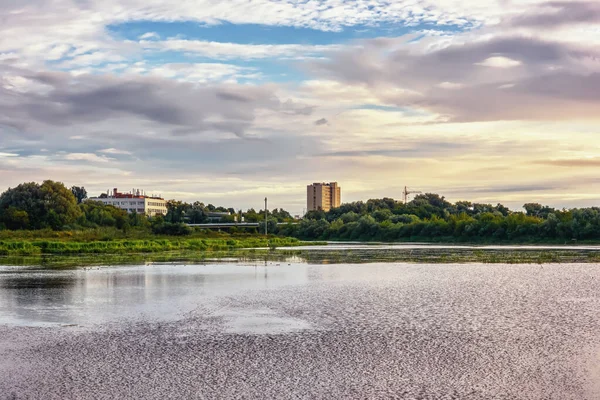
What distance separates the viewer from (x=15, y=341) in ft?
45.6

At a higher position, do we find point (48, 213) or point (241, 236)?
point (48, 213)

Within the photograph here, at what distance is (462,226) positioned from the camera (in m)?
110

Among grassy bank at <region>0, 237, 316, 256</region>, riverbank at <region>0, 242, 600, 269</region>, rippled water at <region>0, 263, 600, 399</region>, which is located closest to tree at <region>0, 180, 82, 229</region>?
grassy bank at <region>0, 237, 316, 256</region>

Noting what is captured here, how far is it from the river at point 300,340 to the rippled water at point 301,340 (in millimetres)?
39

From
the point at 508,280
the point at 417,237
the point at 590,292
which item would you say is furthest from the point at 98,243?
the point at 417,237

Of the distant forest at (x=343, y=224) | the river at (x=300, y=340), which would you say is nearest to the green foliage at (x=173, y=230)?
the distant forest at (x=343, y=224)

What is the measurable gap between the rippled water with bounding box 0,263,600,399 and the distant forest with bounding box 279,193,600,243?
218 ft

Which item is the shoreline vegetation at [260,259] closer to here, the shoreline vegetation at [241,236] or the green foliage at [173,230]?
the shoreline vegetation at [241,236]

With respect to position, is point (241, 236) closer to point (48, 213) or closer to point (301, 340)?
point (48, 213)

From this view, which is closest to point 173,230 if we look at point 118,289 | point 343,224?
point 343,224

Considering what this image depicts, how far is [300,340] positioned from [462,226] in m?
99.1

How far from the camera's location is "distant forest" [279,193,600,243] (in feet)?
289

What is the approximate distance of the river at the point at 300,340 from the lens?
10.2m

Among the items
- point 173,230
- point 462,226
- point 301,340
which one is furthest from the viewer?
point 462,226
